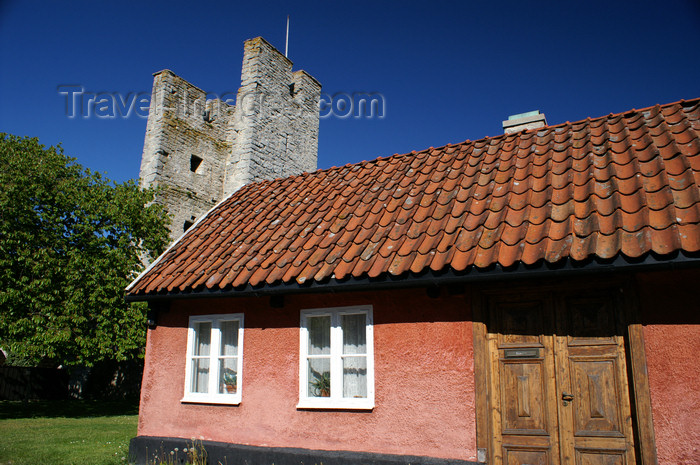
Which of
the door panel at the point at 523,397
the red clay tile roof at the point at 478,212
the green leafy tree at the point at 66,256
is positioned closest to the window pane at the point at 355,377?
the red clay tile roof at the point at 478,212

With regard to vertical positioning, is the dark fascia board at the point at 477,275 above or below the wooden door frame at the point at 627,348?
above

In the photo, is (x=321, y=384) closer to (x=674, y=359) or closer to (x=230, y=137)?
(x=674, y=359)

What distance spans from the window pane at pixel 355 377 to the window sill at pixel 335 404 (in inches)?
5.9

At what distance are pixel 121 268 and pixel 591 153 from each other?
14.1 metres

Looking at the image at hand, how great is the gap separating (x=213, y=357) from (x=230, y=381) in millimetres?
448

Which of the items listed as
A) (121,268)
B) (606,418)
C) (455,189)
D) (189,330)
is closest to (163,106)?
(121,268)

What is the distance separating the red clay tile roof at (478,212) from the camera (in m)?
5.29

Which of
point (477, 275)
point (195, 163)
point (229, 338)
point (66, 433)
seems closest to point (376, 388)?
point (477, 275)

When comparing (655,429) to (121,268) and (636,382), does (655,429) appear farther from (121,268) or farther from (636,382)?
(121,268)

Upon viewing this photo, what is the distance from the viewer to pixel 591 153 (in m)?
6.78

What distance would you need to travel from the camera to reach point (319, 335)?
276 inches

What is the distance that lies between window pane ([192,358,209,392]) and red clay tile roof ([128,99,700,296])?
1.27 metres

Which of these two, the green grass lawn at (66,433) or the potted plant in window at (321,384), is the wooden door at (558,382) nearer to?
the potted plant in window at (321,384)

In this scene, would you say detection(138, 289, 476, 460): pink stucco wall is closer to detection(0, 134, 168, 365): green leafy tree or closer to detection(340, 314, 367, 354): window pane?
detection(340, 314, 367, 354): window pane
